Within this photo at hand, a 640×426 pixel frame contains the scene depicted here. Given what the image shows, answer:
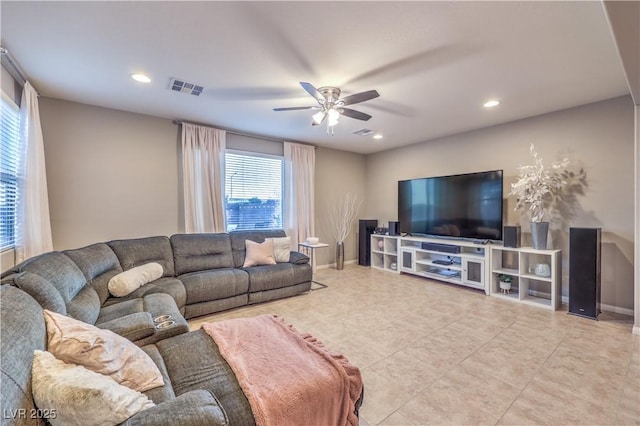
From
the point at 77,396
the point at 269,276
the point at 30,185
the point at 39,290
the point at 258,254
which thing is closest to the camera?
the point at 77,396

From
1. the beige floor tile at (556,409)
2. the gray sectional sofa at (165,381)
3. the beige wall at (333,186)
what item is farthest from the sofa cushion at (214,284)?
the beige floor tile at (556,409)

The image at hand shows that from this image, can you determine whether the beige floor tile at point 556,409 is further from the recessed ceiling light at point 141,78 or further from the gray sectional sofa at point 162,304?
the recessed ceiling light at point 141,78

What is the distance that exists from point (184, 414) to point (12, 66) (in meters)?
3.30

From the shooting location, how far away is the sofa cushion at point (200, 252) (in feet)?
11.4

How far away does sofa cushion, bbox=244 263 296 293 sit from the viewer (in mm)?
3555

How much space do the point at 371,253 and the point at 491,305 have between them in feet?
8.33

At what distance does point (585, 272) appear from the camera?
310cm

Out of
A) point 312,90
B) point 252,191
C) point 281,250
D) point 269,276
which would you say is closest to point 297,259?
point 281,250

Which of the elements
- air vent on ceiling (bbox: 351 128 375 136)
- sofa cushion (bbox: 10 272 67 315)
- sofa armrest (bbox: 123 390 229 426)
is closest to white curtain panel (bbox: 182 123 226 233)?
air vent on ceiling (bbox: 351 128 375 136)

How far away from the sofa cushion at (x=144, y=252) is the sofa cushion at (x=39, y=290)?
1.58 m

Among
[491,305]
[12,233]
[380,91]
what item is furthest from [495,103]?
[12,233]

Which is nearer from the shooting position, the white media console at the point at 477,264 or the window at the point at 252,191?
the white media console at the point at 477,264

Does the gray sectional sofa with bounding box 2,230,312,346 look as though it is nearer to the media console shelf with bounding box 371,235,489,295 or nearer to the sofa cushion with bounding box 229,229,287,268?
the sofa cushion with bounding box 229,229,287,268

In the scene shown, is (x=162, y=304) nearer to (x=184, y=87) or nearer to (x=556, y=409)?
(x=184, y=87)
